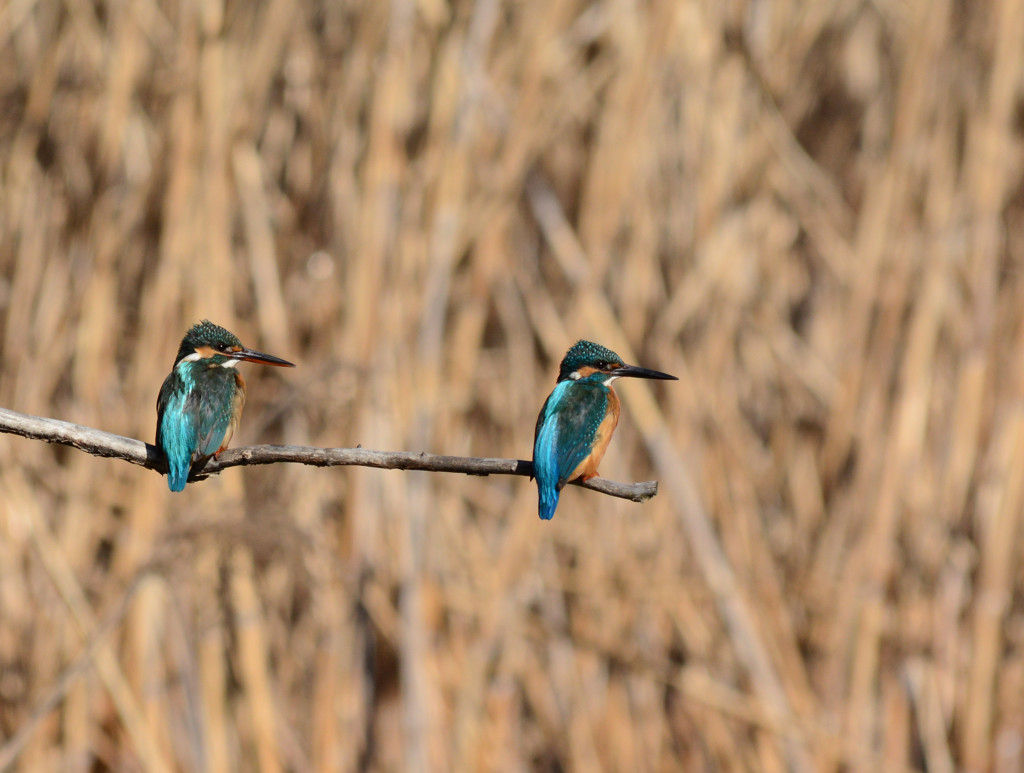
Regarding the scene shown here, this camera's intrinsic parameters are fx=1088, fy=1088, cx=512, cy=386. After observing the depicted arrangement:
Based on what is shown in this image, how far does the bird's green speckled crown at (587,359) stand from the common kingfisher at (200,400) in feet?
1.48

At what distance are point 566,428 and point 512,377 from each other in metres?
2.03

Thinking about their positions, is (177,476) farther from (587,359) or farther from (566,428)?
(587,359)

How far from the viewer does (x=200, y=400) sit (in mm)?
1494

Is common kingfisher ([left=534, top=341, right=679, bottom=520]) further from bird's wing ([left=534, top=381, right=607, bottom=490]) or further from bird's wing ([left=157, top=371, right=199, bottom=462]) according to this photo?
bird's wing ([left=157, top=371, right=199, bottom=462])

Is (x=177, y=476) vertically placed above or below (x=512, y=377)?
below

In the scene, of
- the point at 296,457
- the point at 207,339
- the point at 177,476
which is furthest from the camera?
the point at 207,339

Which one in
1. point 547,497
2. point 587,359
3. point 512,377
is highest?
point 512,377

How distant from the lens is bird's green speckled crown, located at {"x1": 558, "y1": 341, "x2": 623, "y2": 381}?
5.35ft

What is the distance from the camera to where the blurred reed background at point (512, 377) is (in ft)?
10.3

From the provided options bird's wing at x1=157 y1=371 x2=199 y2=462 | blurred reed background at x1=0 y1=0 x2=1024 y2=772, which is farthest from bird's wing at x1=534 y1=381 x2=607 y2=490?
blurred reed background at x1=0 y1=0 x2=1024 y2=772

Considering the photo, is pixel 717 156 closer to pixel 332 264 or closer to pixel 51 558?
pixel 332 264

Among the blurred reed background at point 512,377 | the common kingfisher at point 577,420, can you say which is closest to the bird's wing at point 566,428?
the common kingfisher at point 577,420

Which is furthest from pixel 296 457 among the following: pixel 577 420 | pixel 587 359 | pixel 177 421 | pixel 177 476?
pixel 587 359

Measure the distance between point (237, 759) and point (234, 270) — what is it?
1.51 m
